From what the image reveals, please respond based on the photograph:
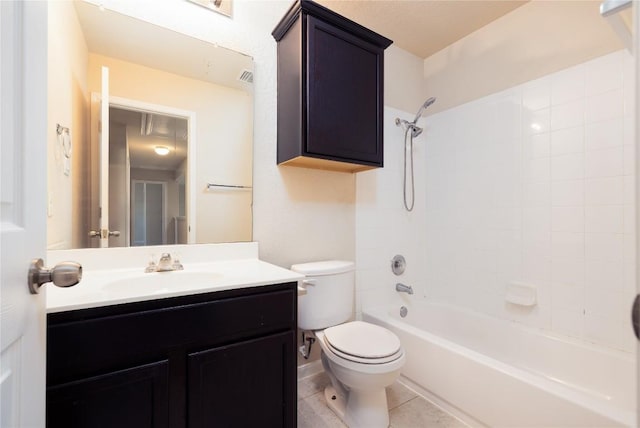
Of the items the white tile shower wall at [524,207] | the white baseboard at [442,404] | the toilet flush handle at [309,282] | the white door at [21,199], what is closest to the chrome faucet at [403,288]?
the white tile shower wall at [524,207]

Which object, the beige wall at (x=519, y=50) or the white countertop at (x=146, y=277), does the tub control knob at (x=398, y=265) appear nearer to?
the white countertop at (x=146, y=277)

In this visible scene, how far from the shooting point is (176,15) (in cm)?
144

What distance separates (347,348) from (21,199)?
1.31 meters

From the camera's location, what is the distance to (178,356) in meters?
0.96

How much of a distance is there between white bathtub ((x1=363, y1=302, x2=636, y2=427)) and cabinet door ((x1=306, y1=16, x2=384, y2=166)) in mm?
1201

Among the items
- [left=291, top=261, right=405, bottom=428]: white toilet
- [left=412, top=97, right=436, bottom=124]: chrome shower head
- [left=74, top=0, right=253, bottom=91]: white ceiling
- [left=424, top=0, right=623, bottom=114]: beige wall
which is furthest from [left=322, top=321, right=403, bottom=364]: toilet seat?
[left=424, top=0, right=623, bottom=114]: beige wall

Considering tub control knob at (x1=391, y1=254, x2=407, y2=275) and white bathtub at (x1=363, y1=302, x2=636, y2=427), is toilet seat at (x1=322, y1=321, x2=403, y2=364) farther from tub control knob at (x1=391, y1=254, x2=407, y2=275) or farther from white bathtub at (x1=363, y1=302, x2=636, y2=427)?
tub control knob at (x1=391, y1=254, x2=407, y2=275)

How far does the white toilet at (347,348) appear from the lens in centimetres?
133

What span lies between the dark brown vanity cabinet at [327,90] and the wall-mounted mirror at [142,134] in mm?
255

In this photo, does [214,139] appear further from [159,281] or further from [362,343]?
[362,343]

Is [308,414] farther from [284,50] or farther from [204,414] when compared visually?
[284,50]

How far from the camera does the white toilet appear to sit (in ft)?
4.38

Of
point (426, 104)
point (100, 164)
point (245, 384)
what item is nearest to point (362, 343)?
point (245, 384)

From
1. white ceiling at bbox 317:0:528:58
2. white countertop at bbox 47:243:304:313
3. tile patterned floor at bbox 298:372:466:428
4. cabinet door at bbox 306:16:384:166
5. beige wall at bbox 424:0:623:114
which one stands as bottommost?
tile patterned floor at bbox 298:372:466:428
